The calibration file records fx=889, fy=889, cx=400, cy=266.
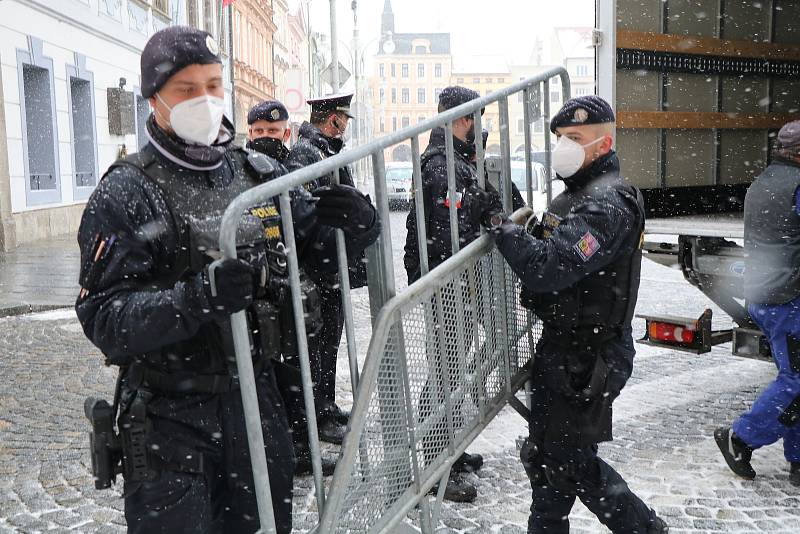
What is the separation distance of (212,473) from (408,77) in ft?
354

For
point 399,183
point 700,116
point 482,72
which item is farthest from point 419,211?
point 482,72

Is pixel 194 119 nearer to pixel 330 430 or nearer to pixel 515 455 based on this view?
pixel 330 430

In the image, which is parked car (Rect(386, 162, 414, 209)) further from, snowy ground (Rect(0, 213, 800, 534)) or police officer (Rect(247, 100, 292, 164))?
→ police officer (Rect(247, 100, 292, 164))

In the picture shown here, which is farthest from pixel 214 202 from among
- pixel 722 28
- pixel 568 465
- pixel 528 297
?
pixel 722 28

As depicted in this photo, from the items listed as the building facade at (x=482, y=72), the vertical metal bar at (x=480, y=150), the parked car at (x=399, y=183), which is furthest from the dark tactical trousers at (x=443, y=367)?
the building facade at (x=482, y=72)

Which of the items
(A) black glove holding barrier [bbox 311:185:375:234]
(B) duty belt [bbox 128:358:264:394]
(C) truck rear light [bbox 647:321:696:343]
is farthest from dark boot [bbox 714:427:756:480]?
(B) duty belt [bbox 128:358:264:394]

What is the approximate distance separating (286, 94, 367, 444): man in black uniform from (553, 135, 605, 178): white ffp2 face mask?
5.33ft

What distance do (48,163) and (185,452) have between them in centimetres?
1410

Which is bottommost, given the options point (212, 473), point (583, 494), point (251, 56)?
point (583, 494)

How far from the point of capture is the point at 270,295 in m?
2.24

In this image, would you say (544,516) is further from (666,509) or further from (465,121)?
(465,121)

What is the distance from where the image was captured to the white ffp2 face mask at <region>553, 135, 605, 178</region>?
3268 millimetres

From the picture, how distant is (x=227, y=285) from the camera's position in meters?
1.94

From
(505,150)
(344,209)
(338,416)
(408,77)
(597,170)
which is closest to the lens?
(344,209)
